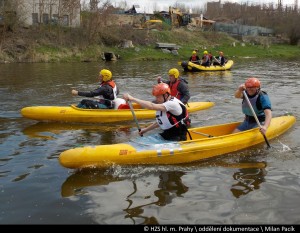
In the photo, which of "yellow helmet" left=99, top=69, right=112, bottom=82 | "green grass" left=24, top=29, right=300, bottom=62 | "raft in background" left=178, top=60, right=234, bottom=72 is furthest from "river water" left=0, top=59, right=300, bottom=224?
"green grass" left=24, top=29, right=300, bottom=62

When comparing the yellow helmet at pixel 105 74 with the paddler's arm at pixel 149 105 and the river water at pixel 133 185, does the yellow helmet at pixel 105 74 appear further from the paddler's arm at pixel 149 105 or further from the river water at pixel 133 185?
the paddler's arm at pixel 149 105

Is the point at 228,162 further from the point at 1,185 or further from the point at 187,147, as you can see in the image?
the point at 1,185

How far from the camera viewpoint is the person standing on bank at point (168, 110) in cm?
677

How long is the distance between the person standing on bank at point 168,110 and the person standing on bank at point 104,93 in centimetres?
354

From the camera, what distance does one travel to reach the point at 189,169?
693 cm

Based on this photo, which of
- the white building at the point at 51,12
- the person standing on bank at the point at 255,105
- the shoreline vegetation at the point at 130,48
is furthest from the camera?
the white building at the point at 51,12

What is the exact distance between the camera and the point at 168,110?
6867 mm

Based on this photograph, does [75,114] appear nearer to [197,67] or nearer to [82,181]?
[82,181]

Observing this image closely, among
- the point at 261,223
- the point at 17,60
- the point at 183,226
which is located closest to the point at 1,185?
the point at 183,226

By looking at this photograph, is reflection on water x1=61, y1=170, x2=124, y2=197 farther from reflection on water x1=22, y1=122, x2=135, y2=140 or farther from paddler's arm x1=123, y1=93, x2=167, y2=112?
reflection on water x1=22, y1=122, x2=135, y2=140

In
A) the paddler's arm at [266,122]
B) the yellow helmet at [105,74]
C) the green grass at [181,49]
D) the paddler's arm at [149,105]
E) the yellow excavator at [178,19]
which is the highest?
the yellow excavator at [178,19]

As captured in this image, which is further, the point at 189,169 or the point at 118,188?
the point at 189,169

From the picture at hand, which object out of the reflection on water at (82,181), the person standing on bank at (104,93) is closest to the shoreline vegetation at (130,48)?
the person standing on bank at (104,93)

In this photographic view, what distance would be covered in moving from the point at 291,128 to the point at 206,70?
15.1 meters
